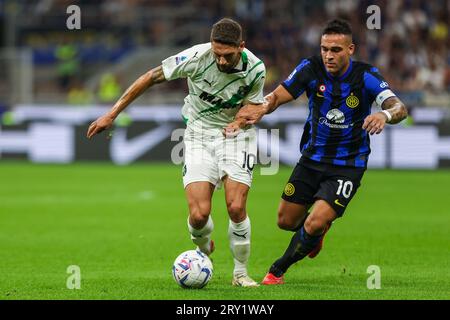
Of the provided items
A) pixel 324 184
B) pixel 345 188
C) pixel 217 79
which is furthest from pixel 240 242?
pixel 217 79

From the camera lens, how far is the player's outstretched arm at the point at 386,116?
7.99 m

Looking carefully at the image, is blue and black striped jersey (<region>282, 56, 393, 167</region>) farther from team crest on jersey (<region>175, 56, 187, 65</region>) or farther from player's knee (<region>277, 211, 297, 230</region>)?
team crest on jersey (<region>175, 56, 187, 65</region>)

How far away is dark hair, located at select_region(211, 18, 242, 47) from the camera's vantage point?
838 cm

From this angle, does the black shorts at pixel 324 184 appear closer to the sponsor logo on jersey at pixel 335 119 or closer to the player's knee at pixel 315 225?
the player's knee at pixel 315 225

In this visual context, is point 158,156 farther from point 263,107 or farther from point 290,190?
point 263,107

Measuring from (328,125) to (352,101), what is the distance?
33 centimetres

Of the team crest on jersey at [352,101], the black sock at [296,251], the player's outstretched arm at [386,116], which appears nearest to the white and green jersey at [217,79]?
the team crest on jersey at [352,101]

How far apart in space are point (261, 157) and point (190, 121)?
13.1m

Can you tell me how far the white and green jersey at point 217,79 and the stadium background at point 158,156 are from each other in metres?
1.64

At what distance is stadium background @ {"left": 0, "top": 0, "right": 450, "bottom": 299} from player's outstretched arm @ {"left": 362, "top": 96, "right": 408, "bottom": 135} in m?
1.38
